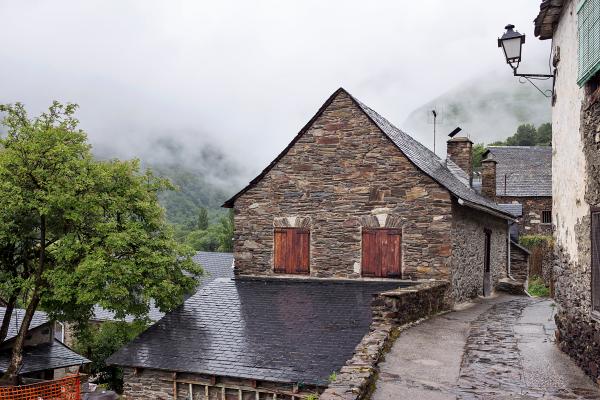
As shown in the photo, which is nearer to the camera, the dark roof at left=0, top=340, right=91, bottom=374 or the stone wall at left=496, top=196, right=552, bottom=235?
the dark roof at left=0, top=340, right=91, bottom=374

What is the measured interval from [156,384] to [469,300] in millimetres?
9556

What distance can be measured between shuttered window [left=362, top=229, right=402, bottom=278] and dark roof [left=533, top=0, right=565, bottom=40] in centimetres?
678

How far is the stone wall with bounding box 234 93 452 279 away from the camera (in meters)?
15.0

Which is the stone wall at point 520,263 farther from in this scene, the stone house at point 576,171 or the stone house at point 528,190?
the stone house at point 576,171

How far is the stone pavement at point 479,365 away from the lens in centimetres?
697

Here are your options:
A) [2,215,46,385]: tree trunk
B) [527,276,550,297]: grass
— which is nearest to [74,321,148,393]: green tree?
[2,215,46,385]: tree trunk

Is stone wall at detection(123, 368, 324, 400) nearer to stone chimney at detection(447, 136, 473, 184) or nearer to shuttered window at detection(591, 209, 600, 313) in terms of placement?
shuttered window at detection(591, 209, 600, 313)

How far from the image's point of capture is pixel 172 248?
17.5m

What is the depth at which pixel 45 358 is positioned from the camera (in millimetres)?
22188

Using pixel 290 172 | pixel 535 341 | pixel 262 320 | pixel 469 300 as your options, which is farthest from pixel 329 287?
pixel 535 341

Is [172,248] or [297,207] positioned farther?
[172,248]

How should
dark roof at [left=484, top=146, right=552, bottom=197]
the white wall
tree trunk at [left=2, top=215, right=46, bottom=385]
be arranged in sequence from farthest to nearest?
dark roof at [left=484, top=146, right=552, bottom=197] → tree trunk at [left=2, top=215, right=46, bottom=385] → the white wall

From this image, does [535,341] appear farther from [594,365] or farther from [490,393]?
[490,393]

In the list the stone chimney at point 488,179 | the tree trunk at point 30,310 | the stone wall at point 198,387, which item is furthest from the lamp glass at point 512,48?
the stone chimney at point 488,179
